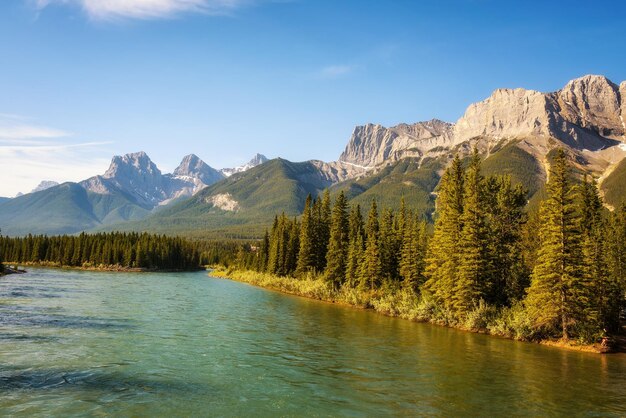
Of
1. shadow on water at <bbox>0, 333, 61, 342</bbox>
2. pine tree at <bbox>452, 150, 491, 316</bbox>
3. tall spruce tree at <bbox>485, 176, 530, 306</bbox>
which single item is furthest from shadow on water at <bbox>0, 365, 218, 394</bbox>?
tall spruce tree at <bbox>485, 176, 530, 306</bbox>

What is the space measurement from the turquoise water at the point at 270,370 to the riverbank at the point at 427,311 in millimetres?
2780

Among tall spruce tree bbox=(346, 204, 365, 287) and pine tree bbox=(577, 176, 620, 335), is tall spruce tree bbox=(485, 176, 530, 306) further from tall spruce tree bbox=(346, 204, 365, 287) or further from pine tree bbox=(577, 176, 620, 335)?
tall spruce tree bbox=(346, 204, 365, 287)

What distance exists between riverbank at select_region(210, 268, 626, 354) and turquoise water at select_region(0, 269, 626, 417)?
9.12 feet

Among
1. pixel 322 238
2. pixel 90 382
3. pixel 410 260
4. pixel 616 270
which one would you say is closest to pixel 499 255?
pixel 410 260

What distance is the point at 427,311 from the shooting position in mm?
60625

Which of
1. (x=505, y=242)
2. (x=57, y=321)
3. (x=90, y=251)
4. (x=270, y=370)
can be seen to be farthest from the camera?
(x=90, y=251)

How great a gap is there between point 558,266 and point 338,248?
4990cm

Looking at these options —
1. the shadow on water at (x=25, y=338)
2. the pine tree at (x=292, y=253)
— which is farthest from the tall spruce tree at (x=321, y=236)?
the shadow on water at (x=25, y=338)

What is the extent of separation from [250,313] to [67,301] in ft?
78.7

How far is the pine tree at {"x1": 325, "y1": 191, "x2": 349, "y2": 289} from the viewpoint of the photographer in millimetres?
90000

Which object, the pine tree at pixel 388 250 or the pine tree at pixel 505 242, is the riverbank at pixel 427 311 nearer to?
the pine tree at pixel 505 242

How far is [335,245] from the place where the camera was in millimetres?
93688

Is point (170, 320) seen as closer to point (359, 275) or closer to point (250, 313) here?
point (250, 313)

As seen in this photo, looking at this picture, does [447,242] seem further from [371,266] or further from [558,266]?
[371,266]
